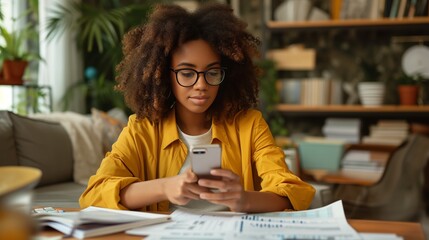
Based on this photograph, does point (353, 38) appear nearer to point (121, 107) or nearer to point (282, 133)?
point (282, 133)

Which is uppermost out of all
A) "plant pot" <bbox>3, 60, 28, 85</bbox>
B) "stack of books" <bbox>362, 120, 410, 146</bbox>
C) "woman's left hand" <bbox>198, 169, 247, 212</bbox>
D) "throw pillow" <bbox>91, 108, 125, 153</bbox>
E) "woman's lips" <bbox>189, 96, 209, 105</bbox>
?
"plant pot" <bbox>3, 60, 28, 85</bbox>

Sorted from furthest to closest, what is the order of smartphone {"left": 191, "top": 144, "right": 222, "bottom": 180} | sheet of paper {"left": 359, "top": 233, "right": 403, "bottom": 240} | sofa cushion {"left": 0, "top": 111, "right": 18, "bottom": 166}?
sofa cushion {"left": 0, "top": 111, "right": 18, "bottom": 166}, smartphone {"left": 191, "top": 144, "right": 222, "bottom": 180}, sheet of paper {"left": 359, "top": 233, "right": 403, "bottom": 240}

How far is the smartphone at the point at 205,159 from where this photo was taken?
37.7 inches

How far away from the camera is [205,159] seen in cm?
98

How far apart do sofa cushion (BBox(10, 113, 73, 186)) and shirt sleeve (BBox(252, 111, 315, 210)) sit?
1224 mm

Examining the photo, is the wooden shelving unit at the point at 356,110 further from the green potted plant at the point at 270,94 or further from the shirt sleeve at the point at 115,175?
the shirt sleeve at the point at 115,175

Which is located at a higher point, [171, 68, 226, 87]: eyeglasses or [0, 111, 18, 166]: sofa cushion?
[171, 68, 226, 87]: eyeglasses

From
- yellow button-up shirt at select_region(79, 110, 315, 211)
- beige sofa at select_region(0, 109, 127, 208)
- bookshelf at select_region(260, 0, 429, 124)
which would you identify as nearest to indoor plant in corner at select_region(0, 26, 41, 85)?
beige sofa at select_region(0, 109, 127, 208)

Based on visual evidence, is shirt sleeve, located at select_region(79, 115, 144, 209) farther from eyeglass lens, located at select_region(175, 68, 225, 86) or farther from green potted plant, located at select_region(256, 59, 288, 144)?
green potted plant, located at select_region(256, 59, 288, 144)

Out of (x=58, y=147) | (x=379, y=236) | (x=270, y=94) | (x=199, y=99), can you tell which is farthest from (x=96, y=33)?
(x=379, y=236)

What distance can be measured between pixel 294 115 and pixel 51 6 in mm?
2041

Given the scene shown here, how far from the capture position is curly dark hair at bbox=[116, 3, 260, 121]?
1399 millimetres

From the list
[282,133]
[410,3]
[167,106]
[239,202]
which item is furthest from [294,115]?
[239,202]

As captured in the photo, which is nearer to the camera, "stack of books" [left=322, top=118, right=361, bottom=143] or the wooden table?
the wooden table
